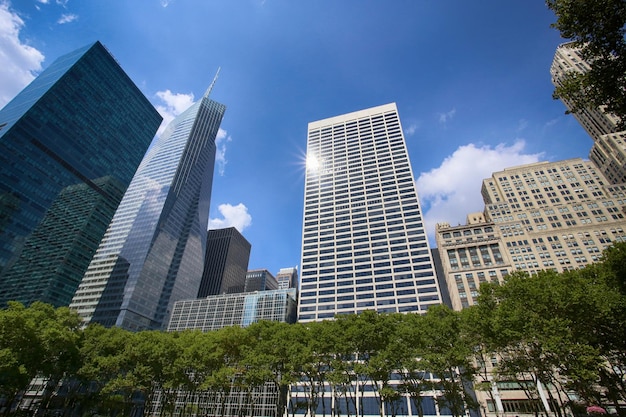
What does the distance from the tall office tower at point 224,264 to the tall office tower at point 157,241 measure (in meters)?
23.6

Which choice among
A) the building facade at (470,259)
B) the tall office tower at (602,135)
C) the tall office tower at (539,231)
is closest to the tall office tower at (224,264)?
the building facade at (470,259)

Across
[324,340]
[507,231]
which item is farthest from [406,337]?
[507,231]

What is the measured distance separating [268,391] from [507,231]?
290 feet

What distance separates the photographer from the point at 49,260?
97.6 m

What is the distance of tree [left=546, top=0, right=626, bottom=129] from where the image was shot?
16.7 meters

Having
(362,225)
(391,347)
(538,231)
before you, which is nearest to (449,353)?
(391,347)

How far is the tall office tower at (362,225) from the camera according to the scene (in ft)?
289

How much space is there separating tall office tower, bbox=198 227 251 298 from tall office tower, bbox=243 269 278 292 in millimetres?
5330

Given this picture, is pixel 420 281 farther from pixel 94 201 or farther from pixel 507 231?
pixel 94 201

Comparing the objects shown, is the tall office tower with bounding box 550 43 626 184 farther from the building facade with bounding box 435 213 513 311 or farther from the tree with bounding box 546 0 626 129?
the tree with bounding box 546 0 626 129

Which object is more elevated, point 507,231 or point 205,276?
point 205,276

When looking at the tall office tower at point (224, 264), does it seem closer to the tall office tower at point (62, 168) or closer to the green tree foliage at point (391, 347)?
the tall office tower at point (62, 168)

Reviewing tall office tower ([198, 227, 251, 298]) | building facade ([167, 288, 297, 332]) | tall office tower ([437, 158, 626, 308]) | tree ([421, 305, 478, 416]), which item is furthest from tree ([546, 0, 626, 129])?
tall office tower ([198, 227, 251, 298])

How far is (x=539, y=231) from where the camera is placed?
90.1 meters
